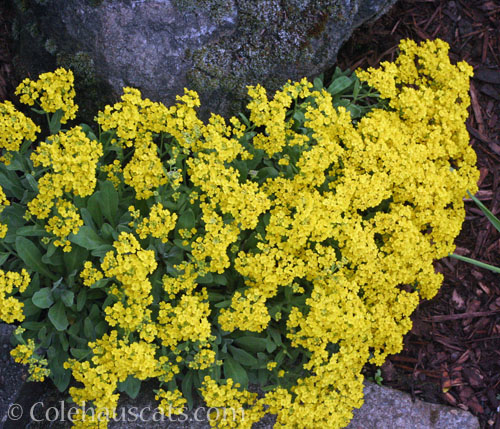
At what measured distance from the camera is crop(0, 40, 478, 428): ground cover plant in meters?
3.19

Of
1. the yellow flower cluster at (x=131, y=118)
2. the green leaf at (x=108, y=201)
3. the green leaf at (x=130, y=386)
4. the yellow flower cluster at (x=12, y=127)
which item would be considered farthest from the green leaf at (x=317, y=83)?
the green leaf at (x=130, y=386)

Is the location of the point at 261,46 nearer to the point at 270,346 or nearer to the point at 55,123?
the point at 55,123

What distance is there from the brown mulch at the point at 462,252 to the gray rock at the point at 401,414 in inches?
4.7

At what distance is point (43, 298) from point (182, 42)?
6.62 ft

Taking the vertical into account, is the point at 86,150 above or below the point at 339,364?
above

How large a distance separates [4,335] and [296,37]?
2.99m

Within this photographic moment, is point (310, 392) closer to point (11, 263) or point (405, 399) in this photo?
point (405, 399)

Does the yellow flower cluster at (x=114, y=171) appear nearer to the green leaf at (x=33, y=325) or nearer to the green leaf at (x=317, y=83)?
the green leaf at (x=33, y=325)

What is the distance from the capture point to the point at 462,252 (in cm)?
496

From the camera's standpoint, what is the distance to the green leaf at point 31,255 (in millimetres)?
3469

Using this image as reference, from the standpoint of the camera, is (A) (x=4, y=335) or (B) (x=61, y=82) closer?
(B) (x=61, y=82)

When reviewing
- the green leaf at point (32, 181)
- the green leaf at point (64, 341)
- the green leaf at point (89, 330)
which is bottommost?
the green leaf at point (64, 341)

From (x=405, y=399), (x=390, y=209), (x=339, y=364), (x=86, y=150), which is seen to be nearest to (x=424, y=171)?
(x=390, y=209)

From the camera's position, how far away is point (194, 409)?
3926mm
